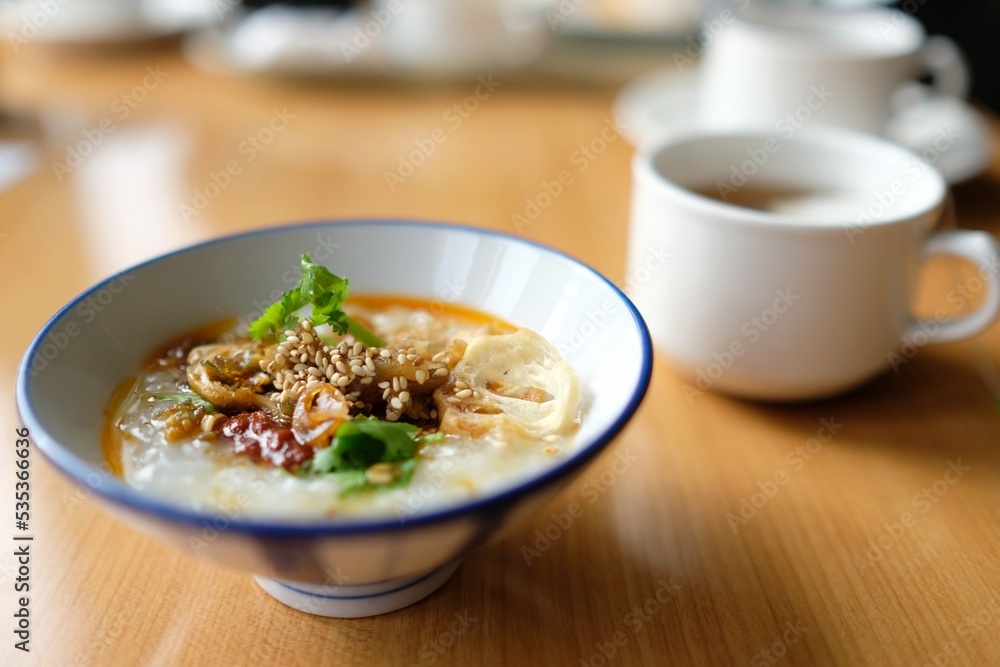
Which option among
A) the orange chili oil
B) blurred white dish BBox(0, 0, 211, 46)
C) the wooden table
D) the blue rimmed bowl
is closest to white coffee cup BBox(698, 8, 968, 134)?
the wooden table

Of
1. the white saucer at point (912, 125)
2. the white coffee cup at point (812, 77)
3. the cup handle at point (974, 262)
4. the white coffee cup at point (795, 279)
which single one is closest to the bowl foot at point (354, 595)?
the white coffee cup at point (795, 279)

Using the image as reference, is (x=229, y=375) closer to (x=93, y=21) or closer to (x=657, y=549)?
(x=657, y=549)

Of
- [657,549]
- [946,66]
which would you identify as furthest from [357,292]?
[946,66]

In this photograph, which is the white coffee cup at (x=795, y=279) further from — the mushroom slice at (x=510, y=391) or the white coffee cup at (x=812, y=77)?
the white coffee cup at (x=812, y=77)

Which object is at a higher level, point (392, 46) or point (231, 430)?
point (231, 430)

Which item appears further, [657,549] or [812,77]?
[812,77]

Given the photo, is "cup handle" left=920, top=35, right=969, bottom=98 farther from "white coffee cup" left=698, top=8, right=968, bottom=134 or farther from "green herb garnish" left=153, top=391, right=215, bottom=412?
"green herb garnish" left=153, top=391, right=215, bottom=412
